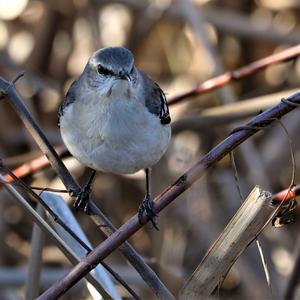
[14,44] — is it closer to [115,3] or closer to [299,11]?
[115,3]

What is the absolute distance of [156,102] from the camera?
3.24m

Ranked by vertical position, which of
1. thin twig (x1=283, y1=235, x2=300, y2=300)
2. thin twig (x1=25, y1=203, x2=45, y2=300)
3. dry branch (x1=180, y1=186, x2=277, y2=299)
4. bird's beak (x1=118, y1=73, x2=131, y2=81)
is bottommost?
thin twig (x1=283, y1=235, x2=300, y2=300)

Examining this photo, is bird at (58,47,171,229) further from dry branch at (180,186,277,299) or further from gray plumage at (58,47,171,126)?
dry branch at (180,186,277,299)

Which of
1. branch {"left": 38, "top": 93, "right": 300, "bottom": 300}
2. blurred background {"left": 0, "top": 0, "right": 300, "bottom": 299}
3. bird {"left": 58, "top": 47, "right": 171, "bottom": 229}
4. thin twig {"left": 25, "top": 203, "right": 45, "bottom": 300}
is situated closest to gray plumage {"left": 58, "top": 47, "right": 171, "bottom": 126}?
bird {"left": 58, "top": 47, "right": 171, "bottom": 229}

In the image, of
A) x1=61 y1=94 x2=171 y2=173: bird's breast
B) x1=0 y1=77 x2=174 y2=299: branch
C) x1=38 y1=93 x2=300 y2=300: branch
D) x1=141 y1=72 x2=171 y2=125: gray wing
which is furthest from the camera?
x1=141 y1=72 x2=171 y2=125: gray wing

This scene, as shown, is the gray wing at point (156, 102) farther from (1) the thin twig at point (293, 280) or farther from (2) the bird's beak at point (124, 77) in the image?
(1) the thin twig at point (293, 280)

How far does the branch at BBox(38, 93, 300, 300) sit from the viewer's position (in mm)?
2059

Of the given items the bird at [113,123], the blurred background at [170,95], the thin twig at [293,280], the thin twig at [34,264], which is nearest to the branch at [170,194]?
the thin twig at [34,264]

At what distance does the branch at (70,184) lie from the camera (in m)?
2.24

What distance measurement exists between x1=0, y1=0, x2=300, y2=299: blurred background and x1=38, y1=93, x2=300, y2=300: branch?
2.37m

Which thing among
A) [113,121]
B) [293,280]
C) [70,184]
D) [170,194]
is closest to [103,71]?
[113,121]

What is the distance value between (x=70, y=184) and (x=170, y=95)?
94.6 inches

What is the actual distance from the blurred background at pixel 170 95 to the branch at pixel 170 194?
7.78ft

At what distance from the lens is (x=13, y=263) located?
5.11 meters
